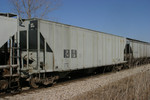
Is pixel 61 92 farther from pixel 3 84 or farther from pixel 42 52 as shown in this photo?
pixel 3 84

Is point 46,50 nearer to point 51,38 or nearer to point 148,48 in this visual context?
point 51,38

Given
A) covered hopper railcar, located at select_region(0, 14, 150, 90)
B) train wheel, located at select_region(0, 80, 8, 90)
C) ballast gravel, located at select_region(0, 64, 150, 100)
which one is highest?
covered hopper railcar, located at select_region(0, 14, 150, 90)

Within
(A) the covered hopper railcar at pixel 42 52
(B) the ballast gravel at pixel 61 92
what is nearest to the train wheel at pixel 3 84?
(A) the covered hopper railcar at pixel 42 52

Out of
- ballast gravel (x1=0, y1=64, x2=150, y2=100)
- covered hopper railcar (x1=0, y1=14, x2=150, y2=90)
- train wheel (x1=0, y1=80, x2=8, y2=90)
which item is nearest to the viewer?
ballast gravel (x1=0, y1=64, x2=150, y2=100)

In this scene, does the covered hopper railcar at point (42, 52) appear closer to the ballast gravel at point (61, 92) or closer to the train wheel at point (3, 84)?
the train wheel at point (3, 84)

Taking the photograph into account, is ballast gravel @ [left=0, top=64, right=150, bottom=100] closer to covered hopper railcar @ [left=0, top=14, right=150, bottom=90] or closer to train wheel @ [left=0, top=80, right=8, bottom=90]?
train wheel @ [left=0, top=80, right=8, bottom=90]

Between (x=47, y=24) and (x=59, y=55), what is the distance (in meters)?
1.82

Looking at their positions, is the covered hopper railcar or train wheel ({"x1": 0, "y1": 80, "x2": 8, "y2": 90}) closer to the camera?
train wheel ({"x1": 0, "y1": 80, "x2": 8, "y2": 90})

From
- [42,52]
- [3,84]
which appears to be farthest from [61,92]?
[3,84]

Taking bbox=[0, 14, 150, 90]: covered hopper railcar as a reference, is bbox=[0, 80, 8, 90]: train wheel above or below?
below

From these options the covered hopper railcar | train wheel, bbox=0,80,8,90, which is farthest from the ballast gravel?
the covered hopper railcar

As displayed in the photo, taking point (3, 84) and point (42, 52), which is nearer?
point (3, 84)

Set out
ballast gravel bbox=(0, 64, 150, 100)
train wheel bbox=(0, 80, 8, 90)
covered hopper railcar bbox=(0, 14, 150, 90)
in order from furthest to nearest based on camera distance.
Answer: covered hopper railcar bbox=(0, 14, 150, 90)
train wheel bbox=(0, 80, 8, 90)
ballast gravel bbox=(0, 64, 150, 100)

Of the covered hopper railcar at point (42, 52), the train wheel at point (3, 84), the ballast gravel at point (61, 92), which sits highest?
the covered hopper railcar at point (42, 52)
